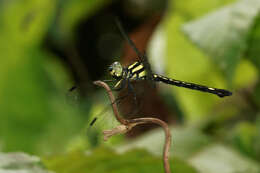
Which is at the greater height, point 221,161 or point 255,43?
Answer: point 255,43

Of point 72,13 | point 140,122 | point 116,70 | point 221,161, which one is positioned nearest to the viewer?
point 140,122

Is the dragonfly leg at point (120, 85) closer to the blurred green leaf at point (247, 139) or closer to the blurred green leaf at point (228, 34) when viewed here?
the blurred green leaf at point (228, 34)

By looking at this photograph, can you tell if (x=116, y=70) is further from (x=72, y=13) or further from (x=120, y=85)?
(x=72, y=13)

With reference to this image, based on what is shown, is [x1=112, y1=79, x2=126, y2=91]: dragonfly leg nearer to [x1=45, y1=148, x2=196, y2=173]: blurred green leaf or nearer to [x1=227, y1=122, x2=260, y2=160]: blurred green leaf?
[x1=45, y1=148, x2=196, y2=173]: blurred green leaf

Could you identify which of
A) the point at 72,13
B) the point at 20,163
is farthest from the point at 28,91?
the point at 20,163

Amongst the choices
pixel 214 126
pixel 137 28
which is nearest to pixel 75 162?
pixel 214 126

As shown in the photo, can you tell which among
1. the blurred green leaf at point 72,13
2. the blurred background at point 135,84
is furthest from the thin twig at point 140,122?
the blurred green leaf at point 72,13

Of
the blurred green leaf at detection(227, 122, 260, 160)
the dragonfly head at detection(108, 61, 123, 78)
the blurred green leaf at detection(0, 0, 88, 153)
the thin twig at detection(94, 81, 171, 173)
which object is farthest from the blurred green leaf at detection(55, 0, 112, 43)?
the thin twig at detection(94, 81, 171, 173)
